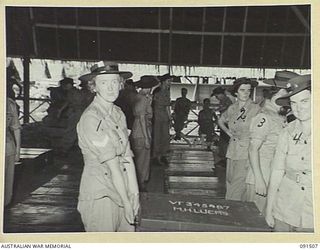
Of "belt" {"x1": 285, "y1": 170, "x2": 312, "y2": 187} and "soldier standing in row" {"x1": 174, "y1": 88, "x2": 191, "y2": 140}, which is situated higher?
"soldier standing in row" {"x1": 174, "y1": 88, "x2": 191, "y2": 140}

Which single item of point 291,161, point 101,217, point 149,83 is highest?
point 149,83

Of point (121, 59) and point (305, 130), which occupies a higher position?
Answer: point (121, 59)

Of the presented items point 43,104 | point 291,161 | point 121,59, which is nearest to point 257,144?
point 291,161

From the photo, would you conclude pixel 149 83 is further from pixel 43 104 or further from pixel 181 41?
pixel 43 104

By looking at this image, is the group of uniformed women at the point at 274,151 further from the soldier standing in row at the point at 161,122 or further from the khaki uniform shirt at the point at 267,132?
the soldier standing in row at the point at 161,122

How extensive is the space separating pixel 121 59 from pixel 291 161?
383 millimetres

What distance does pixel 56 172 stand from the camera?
1.30 meters

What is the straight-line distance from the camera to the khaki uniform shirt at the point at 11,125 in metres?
1.27

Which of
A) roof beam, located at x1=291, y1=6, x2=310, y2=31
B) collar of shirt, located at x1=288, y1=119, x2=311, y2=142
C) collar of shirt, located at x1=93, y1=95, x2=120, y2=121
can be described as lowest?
collar of shirt, located at x1=288, y1=119, x2=311, y2=142

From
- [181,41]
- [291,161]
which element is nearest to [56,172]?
[181,41]

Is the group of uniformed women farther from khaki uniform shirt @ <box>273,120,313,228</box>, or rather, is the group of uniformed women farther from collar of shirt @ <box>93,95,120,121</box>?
collar of shirt @ <box>93,95,120,121</box>

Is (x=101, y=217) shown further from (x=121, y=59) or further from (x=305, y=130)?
(x=305, y=130)

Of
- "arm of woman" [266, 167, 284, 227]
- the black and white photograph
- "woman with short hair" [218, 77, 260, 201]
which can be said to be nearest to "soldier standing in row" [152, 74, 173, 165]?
the black and white photograph

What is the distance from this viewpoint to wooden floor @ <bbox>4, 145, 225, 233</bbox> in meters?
1.28
